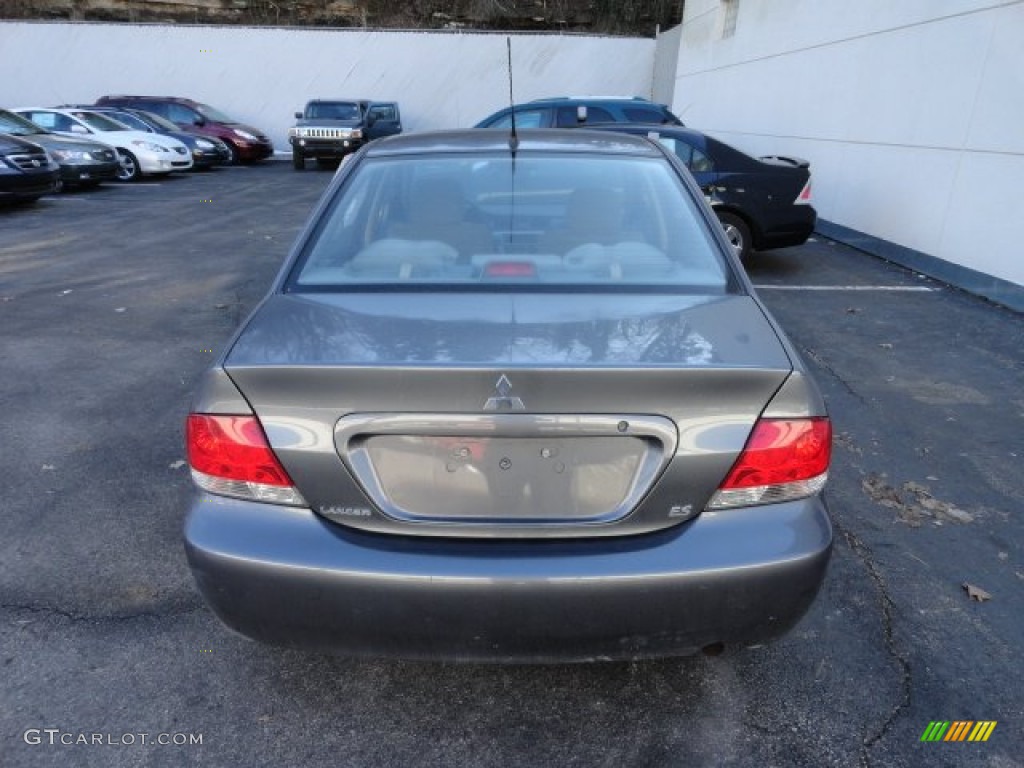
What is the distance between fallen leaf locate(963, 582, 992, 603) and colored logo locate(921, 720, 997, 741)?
27.6 inches

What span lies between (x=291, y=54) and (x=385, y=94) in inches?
129

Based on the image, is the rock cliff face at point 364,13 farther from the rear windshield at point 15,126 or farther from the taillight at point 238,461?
the taillight at point 238,461

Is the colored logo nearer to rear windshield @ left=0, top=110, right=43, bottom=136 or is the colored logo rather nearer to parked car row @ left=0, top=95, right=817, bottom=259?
parked car row @ left=0, top=95, right=817, bottom=259

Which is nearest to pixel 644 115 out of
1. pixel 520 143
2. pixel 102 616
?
pixel 520 143

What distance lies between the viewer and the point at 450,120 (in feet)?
78.4

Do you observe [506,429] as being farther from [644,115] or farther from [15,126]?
[15,126]

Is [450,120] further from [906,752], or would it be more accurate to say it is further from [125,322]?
[906,752]

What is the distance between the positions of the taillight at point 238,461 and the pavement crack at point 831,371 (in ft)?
13.2

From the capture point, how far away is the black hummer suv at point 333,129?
1930 centimetres

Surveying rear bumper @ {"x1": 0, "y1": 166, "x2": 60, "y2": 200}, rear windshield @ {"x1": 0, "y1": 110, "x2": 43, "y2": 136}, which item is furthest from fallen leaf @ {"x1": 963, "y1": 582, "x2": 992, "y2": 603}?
rear windshield @ {"x1": 0, "y1": 110, "x2": 43, "y2": 136}

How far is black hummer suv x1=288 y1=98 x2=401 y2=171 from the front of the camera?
19297 millimetres

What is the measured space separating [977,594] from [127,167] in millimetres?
17495

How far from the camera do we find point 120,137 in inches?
625

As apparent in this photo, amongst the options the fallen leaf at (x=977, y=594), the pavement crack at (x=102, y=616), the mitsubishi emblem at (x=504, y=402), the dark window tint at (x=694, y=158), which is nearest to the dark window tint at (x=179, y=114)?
the dark window tint at (x=694, y=158)
